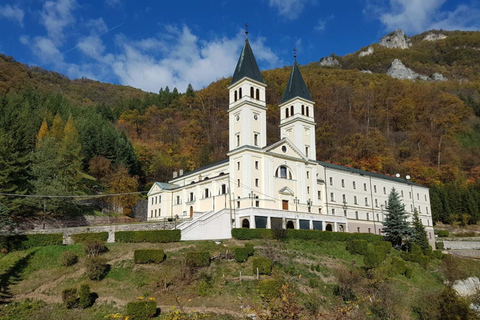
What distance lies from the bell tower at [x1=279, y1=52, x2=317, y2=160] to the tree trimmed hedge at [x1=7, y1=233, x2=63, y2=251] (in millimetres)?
31078

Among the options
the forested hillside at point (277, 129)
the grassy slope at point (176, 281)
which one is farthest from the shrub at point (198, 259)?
the forested hillside at point (277, 129)

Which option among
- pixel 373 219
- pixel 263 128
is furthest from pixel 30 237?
pixel 373 219

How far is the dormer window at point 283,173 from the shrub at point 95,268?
80.5 feet

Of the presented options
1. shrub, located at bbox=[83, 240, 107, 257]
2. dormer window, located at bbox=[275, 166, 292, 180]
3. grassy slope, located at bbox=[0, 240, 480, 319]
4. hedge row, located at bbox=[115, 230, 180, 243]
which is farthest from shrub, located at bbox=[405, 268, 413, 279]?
shrub, located at bbox=[83, 240, 107, 257]

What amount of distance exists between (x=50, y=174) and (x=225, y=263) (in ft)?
77.6

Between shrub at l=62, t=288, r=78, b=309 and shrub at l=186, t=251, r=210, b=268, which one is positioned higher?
shrub at l=186, t=251, r=210, b=268

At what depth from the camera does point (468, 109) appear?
320 ft

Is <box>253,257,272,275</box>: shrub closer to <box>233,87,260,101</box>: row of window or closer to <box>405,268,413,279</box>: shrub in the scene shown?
<box>405,268,413,279</box>: shrub

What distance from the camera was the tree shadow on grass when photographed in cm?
2327

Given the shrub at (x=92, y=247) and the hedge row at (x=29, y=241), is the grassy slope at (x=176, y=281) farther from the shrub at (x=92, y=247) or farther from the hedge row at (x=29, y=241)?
the hedge row at (x=29, y=241)

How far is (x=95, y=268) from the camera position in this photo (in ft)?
84.2

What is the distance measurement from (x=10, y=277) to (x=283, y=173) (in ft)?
98.0

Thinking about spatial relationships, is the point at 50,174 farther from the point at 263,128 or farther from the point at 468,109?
the point at 468,109

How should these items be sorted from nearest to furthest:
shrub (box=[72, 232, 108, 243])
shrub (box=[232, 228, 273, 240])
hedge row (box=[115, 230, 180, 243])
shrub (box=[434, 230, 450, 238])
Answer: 1. shrub (box=[72, 232, 108, 243])
2. hedge row (box=[115, 230, 180, 243])
3. shrub (box=[232, 228, 273, 240])
4. shrub (box=[434, 230, 450, 238])
